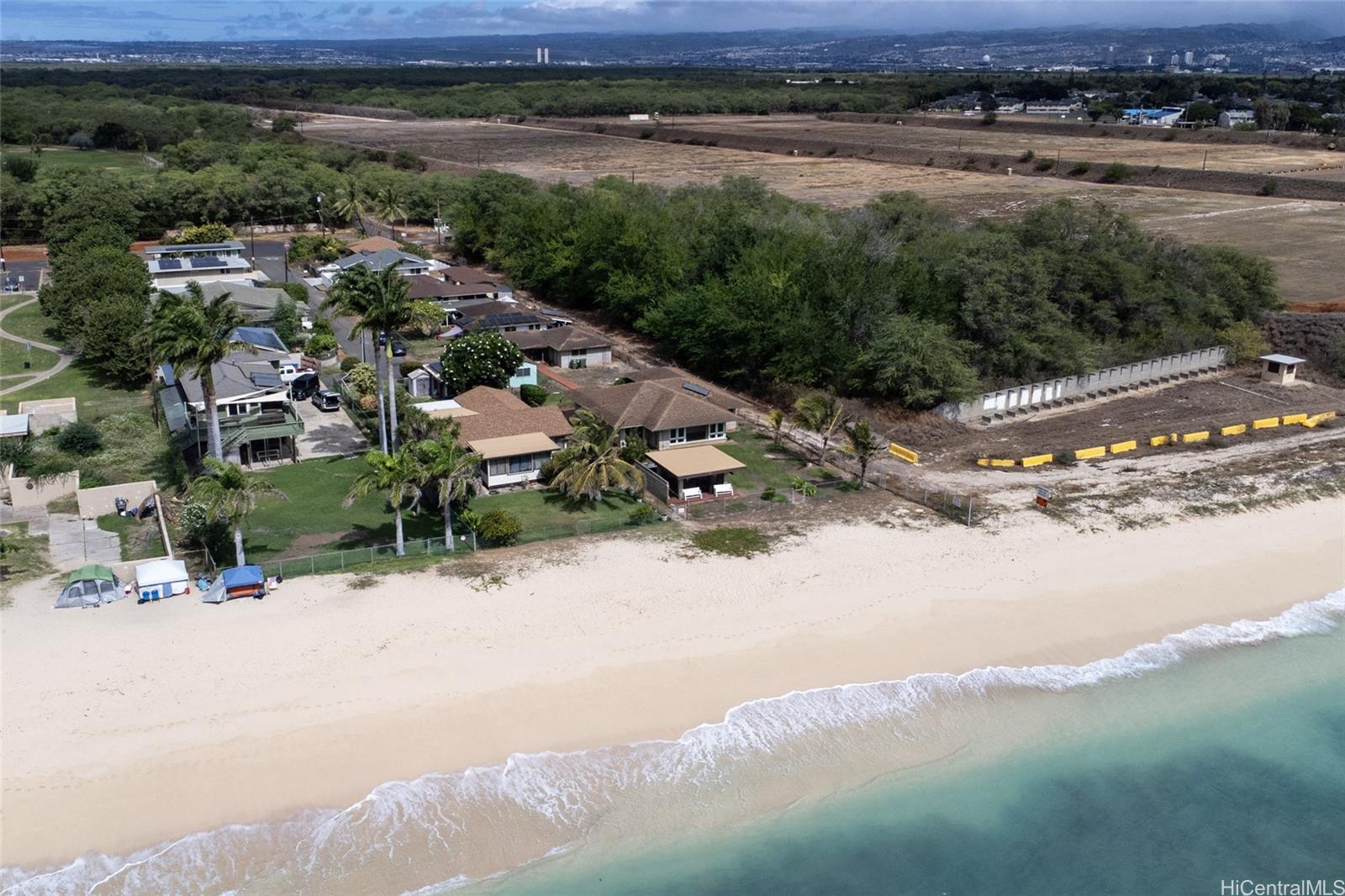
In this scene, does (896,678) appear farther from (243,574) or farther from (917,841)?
(243,574)

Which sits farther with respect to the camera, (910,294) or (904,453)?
(910,294)

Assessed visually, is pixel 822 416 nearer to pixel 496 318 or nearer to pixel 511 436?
pixel 511 436

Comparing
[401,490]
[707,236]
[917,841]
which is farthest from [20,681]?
[707,236]

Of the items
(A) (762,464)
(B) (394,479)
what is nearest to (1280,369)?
(A) (762,464)

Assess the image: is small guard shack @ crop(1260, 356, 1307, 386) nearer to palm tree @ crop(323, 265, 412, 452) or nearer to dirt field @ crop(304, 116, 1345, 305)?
dirt field @ crop(304, 116, 1345, 305)

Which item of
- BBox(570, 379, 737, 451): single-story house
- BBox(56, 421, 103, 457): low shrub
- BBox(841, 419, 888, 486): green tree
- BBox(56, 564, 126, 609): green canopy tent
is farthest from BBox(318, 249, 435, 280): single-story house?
BBox(56, 564, 126, 609): green canopy tent

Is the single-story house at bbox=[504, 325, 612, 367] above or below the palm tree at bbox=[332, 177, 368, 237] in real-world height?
below
